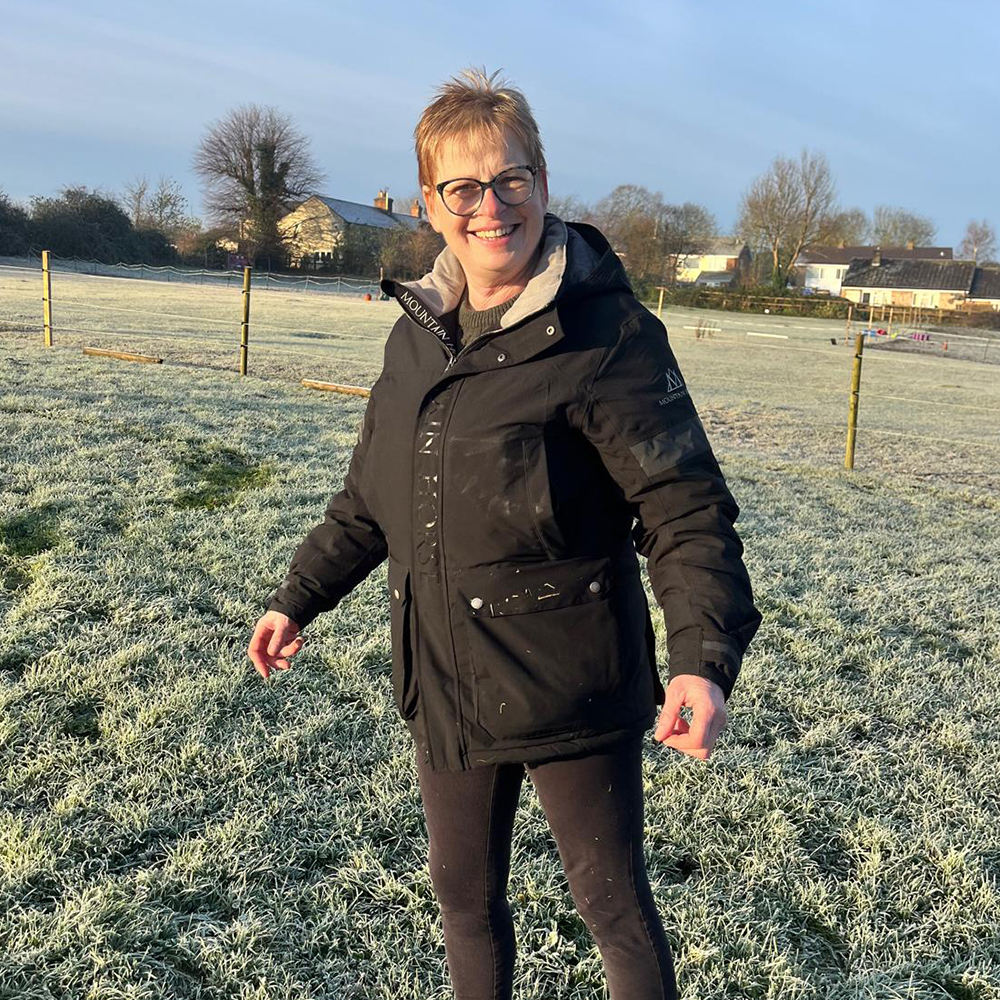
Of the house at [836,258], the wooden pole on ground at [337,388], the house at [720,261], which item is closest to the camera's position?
the wooden pole on ground at [337,388]

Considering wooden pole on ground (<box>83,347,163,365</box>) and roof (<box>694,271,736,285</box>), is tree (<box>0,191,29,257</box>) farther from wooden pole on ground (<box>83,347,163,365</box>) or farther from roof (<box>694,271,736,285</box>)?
roof (<box>694,271,736,285</box>)

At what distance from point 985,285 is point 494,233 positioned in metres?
80.1

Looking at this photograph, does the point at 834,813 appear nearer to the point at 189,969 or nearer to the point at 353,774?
the point at 353,774

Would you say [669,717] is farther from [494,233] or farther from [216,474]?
[216,474]

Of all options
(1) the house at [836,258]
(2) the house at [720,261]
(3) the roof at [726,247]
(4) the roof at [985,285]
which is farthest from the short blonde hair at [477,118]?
(3) the roof at [726,247]

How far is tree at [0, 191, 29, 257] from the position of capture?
4375 cm

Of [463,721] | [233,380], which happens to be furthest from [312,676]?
[233,380]

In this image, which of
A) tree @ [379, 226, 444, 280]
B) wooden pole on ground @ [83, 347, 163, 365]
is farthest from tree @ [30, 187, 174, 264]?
wooden pole on ground @ [83, 347, 163, 365]

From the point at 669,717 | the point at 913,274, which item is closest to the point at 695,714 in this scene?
the point at 669,717

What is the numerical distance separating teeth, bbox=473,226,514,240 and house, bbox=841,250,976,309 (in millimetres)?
72418

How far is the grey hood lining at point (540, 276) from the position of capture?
144 centimetres

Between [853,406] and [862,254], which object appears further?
[862,254]

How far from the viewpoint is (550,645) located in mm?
1432

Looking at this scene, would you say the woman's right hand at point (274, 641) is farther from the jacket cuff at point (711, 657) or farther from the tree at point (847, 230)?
the tree at point (847, 230)
